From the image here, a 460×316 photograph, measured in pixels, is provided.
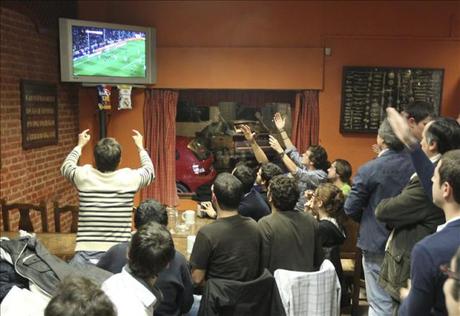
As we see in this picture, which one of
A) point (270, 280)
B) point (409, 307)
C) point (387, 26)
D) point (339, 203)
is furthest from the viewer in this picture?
point (387, 26)

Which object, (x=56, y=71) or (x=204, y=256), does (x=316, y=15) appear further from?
(x=204, y=256)

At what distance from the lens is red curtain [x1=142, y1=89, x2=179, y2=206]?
5.21 m

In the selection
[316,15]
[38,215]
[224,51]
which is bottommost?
[38,215]

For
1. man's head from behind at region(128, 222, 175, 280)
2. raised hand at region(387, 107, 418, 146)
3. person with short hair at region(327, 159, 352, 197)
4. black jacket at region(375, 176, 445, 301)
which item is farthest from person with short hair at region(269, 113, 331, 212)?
man's head from behind at region(128, 222, 175, 280)

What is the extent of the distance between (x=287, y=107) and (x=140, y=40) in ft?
5.89

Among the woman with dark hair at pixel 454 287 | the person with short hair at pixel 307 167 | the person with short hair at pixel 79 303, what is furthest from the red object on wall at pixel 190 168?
the woman with dark hair at pixel 454 287

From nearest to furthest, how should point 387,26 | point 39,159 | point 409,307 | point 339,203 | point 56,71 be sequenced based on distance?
point 409,307 → point 339,203 → point 39,159 → point 56,71 → point 387,26

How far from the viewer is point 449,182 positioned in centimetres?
150

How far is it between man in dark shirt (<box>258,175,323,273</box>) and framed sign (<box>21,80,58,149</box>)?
2.57 metres

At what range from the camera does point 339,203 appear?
9.82 ft

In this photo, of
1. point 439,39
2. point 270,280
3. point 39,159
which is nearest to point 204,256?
point 270,280

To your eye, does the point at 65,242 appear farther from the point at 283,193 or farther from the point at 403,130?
the point at 403,130

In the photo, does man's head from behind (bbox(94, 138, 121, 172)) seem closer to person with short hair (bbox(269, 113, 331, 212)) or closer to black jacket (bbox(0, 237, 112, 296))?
black jacket (bbox(0, 237, 112, 296))

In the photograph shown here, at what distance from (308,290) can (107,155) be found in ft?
4.27
